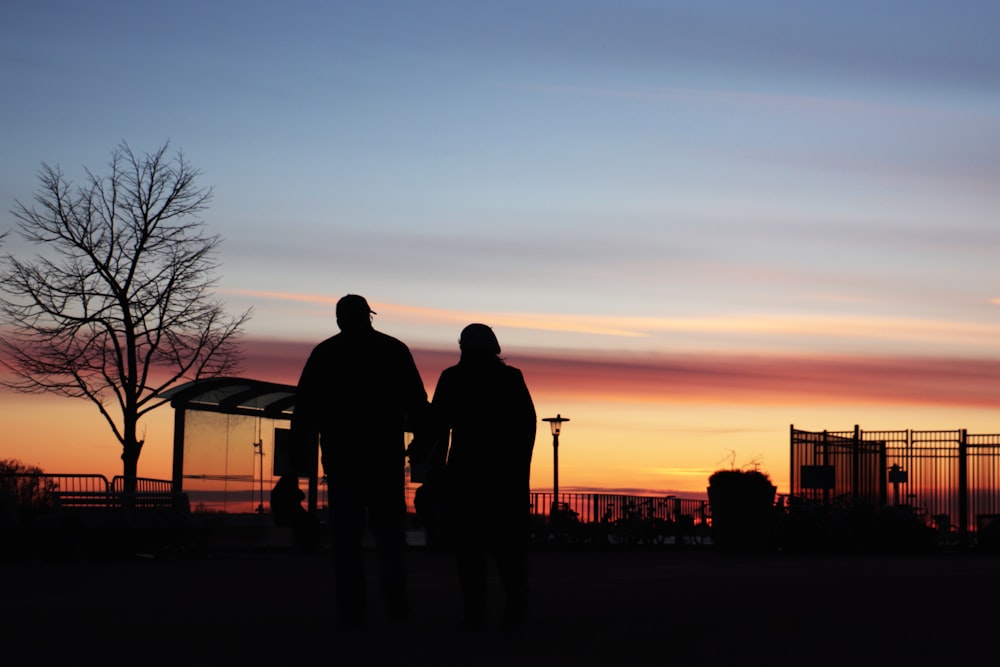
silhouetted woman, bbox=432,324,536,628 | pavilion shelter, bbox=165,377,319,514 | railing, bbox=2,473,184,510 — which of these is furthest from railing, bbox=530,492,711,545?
silhouetted woman, bbox=432,324,536,628

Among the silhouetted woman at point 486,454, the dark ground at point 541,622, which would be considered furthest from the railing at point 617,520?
the silhouetted woman at point 486,454

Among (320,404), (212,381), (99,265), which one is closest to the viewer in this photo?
(320,404)

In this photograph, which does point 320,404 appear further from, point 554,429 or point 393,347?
point 554,429

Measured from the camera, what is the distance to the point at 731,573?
16.7 metres

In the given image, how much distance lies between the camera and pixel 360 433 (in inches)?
337

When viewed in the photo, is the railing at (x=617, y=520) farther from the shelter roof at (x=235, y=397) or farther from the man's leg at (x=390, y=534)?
the man's leg at (x=390, y=534)

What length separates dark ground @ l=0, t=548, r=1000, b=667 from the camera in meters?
7.04

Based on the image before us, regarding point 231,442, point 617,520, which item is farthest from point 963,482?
point 231,442

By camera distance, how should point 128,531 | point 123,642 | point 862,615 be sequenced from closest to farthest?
point 123,642, point 862,615, point 128,531

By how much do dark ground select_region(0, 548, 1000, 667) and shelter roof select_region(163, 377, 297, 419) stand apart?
373 inches

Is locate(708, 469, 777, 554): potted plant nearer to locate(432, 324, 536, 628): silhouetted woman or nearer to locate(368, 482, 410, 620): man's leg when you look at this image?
locate(432, 324, 536, 628): silhouetted woman

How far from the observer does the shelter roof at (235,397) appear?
82.5 feet

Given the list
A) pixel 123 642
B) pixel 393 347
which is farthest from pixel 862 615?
pixel 123 642

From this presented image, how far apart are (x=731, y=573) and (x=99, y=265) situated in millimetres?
19888
